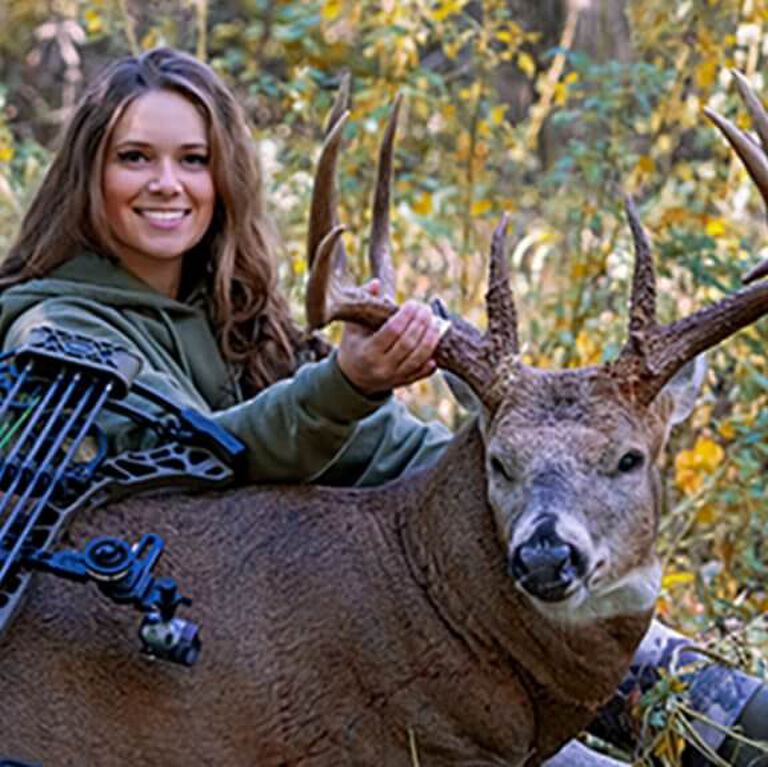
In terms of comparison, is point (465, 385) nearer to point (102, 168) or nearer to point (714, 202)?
point (102, 168)

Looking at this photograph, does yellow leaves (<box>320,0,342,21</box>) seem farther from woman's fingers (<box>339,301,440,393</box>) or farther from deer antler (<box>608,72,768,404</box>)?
deer antler (<box>608,72,768,404</box>)

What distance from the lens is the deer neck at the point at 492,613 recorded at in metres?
3.44

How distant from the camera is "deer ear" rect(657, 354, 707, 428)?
356 cm

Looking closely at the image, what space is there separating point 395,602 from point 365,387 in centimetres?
45

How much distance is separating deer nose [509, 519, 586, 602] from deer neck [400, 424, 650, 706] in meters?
0.25

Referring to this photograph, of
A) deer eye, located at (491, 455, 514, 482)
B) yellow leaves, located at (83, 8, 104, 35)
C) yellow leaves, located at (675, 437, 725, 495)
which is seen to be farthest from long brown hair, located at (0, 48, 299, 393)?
yellow leaves, located at (83, 8, 104, 35)

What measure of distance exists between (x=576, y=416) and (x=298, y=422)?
0.60 m

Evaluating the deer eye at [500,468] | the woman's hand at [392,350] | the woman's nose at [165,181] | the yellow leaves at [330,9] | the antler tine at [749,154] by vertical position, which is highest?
the yellow leaves at [330,9]

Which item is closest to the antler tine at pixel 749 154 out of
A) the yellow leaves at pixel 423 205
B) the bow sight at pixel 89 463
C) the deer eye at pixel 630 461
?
the deer eye at pixel 630 461

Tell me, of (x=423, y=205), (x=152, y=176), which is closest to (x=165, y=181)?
(x=152, y=176)

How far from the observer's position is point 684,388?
3.58 metres

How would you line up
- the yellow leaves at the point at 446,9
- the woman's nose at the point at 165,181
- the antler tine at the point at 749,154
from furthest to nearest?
the yellow leaves at the point at 446,9
the woman's nose at the point at 165,181
the antler tine at the point at 749,154

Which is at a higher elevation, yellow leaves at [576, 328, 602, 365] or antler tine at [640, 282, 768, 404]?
antler tine at [640, 282, 768, 404]

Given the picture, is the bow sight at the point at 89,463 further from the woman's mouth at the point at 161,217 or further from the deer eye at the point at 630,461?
the deer eye at the point at 630,461
